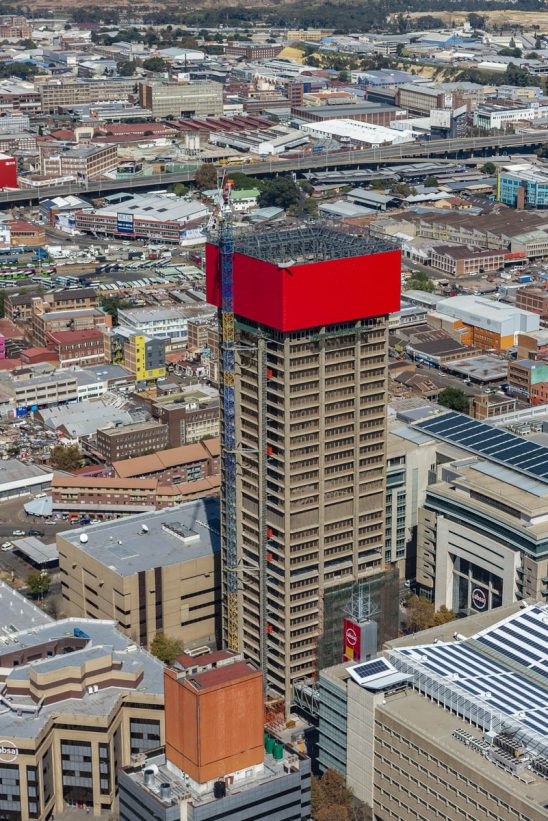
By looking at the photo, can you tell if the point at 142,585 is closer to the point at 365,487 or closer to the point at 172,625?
the point at 172,625

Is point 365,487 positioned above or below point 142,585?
above

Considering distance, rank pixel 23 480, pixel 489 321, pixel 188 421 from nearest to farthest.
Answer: pixel 23 480
pixel 188 421
pixel 489 321

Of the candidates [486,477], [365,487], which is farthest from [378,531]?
[486,477]

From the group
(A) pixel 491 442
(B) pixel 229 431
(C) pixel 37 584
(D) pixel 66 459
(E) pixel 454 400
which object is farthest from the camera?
(E) pixel 454 400

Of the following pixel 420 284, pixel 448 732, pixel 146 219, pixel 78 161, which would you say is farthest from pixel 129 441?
pixel 78 161

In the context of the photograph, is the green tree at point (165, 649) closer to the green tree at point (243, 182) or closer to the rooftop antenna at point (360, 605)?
the rooftop antenna at point (360, 605)

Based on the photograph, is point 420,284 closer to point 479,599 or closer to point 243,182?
point 243,182

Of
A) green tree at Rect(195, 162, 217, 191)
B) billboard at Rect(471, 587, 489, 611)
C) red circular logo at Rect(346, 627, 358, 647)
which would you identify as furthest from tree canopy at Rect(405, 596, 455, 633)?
green tree at Rect(195, 162, 217, 191)

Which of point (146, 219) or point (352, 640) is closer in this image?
point (352, 640)
